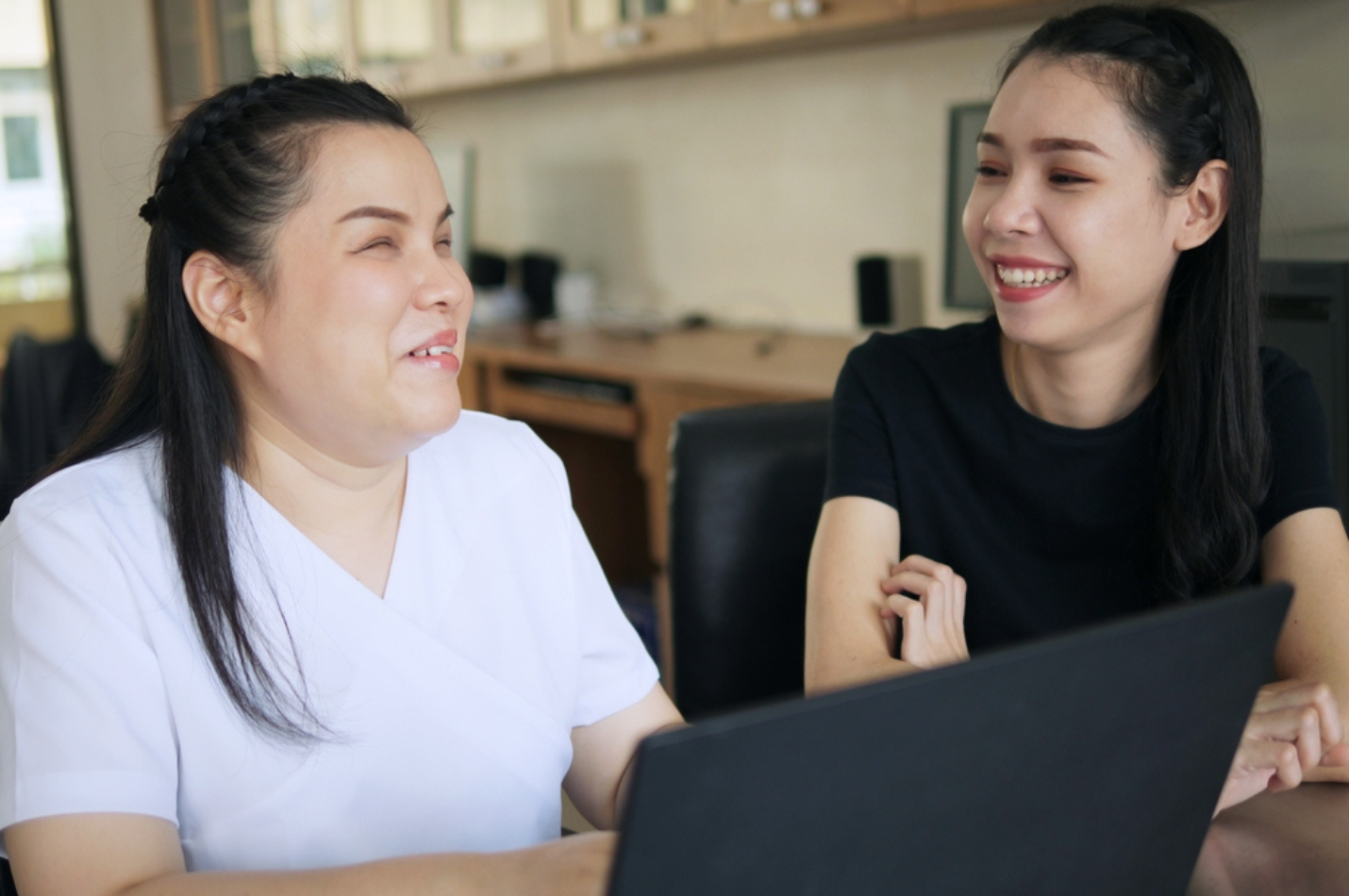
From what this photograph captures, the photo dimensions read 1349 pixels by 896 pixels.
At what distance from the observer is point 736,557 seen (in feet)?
4.55

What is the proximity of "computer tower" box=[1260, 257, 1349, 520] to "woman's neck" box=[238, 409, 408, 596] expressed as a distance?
1.19 m

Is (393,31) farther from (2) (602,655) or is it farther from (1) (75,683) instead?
(1) (75,683)

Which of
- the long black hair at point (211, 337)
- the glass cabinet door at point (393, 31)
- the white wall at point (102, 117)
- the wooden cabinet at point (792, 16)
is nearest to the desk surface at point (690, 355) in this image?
the wooden cabinet at point (792, 16)

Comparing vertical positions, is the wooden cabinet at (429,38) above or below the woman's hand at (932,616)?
above

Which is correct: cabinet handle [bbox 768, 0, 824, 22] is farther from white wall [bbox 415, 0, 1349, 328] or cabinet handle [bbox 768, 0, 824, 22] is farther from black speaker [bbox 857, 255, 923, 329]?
black speaker [bbox 857, 255, 923, 329]

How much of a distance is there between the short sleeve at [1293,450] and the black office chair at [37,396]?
2.66 meters

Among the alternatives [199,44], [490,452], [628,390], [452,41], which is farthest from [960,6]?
[199,44]

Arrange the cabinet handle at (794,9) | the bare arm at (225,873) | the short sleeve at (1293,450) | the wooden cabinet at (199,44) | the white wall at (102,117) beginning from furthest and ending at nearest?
the white wall at (102,117) → the wooden cabinet at (199,44) → the cabinet handle at (794,9) → the short sleeve at (1293,450) → the bare arm at (225,873)

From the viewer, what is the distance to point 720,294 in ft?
10.8

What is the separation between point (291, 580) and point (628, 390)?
1.82 meters

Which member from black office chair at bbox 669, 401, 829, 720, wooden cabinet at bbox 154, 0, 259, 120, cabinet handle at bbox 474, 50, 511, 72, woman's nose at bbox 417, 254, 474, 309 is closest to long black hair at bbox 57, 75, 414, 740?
woman's nose at bbox 417, 254, 474, 309

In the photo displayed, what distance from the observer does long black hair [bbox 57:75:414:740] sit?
0.90m

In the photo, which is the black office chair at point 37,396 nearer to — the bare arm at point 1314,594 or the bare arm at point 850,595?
the bare arm at point 850,595

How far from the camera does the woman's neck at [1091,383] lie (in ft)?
4.32
